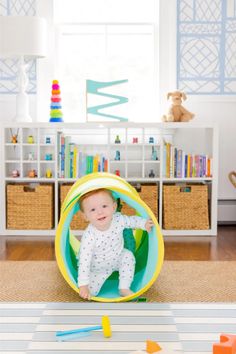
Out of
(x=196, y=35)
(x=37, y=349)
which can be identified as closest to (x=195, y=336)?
(x=37, y=349)

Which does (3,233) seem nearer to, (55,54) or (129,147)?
(129,147)

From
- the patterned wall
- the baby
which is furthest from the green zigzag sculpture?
the baby

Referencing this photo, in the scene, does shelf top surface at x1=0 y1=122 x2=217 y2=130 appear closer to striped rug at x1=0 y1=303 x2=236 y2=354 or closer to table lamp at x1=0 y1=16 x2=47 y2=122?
table lamp at x1=0 y1=16 x2=47 y2=122

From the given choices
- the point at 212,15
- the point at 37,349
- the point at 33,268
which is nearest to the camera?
the point at 37,349

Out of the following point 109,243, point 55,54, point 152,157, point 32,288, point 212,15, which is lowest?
point 32,288

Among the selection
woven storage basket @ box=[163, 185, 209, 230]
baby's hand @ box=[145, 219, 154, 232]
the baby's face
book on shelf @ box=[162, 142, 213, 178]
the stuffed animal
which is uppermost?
the stuffed animal

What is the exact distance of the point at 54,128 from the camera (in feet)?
12.4

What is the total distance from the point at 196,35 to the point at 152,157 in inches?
38.1

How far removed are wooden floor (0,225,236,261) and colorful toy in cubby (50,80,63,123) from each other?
0.81 meters

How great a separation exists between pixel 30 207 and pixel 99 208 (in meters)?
1.60

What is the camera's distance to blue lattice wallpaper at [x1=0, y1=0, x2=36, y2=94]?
4078 millimetres

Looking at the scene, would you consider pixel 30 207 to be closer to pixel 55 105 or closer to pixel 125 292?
pixel 55 105

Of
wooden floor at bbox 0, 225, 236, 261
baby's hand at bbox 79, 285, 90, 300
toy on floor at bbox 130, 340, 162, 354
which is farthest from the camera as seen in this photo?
wooden floor at bbox 0, 225, 236, 261

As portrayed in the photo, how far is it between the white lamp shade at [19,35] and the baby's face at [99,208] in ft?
5.96
